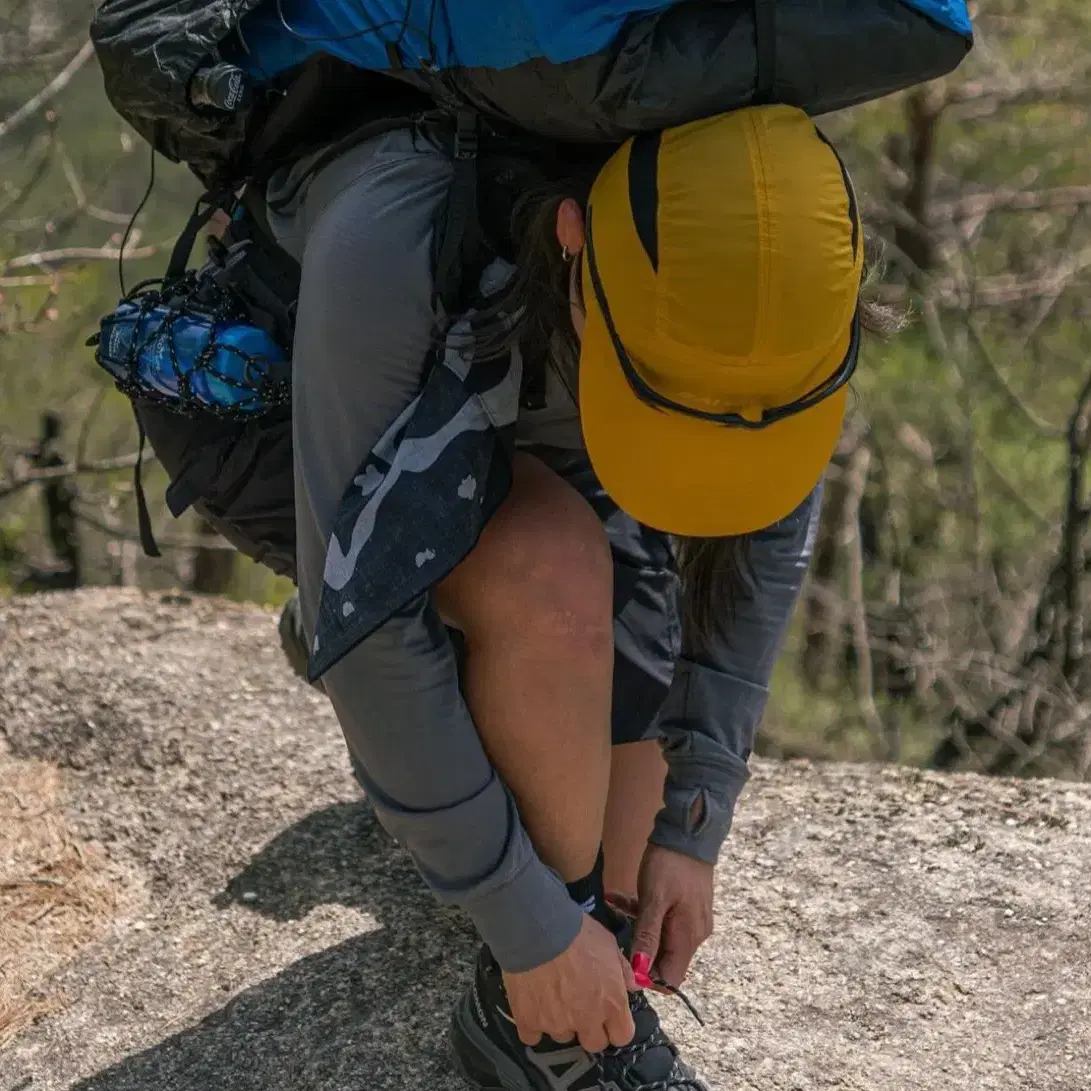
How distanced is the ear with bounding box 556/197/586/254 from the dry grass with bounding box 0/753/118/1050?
4.39 feet

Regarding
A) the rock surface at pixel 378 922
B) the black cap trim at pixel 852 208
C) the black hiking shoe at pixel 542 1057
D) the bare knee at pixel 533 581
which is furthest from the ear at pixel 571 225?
the rock surface at pixel 378 922

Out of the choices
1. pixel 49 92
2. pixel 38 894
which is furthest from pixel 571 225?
pixel 49 92

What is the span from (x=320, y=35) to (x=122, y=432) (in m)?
5.78

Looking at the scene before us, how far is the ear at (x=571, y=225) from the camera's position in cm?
132

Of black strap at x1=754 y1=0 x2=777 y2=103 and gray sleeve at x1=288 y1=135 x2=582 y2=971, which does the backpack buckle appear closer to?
gray sleeve at x1=288 y1=135 x2=582 y2=971

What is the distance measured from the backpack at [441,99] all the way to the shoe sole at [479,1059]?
25.1 inches

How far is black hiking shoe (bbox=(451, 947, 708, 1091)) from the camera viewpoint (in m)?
1.62

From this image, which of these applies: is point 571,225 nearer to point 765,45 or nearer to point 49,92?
point 765,45

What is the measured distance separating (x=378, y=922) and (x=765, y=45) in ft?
4.60

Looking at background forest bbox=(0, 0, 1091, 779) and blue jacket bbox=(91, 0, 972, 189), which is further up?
blue jacket bbox=(91, 0, 972, 189)

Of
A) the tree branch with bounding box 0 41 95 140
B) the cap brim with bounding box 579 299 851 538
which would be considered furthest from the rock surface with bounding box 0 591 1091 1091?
the tree branch with bounding box 0 41 95 140

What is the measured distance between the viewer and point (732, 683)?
178 centimetres

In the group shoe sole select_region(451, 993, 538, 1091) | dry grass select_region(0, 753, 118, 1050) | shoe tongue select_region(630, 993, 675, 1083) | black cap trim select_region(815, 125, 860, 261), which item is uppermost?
black cap trim select_region(815, 125, 860, 261)

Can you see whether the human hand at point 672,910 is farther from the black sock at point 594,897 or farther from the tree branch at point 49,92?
the tree branch at point 49,92
